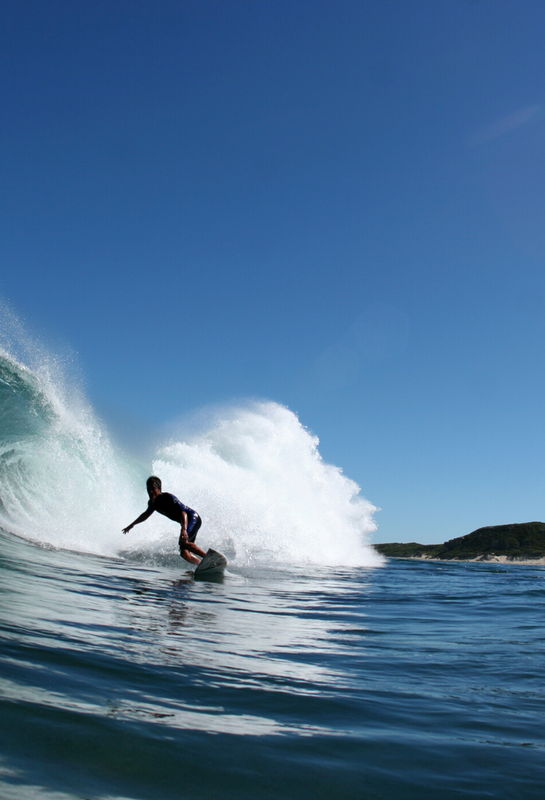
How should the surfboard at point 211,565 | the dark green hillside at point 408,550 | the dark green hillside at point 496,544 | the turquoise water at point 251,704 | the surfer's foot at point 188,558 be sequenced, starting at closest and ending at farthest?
the turquoise water at point 251,704, the surfboard at point 211,565, the surfer's foot at point 188,558, the dark green hillside at point 496,544, the dark green hillside at point 408,550

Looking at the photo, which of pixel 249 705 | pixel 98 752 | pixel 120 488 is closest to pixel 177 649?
pixel 249 705

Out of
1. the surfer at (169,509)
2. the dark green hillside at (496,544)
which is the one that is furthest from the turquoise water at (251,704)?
the dark green hillside at (496,544)

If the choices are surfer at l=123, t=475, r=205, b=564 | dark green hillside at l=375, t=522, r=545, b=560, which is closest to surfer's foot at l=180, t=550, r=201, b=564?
surfer at l=123, t=475, r=205, b=564

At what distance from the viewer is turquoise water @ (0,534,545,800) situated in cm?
193

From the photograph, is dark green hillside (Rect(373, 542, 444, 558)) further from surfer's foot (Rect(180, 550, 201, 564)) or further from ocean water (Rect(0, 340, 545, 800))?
ocean water (Rect(0, 340, 545, 800))

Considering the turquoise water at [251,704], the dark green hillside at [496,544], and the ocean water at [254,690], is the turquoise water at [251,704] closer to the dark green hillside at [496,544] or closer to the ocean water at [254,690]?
the ocean water at [254,690]

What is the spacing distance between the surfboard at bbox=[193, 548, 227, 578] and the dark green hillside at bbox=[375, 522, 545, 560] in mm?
77405

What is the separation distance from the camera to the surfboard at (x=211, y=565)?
10.2m

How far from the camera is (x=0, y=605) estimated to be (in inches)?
184

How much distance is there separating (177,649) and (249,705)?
1.20 meters

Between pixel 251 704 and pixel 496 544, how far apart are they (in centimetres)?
9088

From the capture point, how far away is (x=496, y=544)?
83250mm

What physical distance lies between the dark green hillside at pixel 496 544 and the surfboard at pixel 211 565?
77405 millimetres

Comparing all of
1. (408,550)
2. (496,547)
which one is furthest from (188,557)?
(408,550)
